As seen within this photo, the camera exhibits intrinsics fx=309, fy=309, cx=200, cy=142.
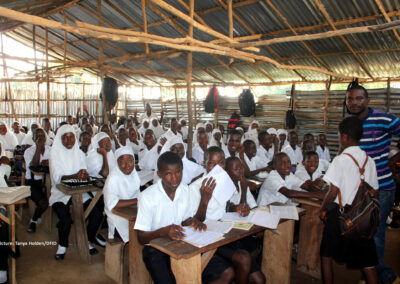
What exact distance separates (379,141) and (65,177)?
361 centimetres

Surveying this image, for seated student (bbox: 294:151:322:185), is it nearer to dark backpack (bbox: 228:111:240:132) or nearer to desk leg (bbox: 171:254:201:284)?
desk leg (bbox: 171:254:201:284)

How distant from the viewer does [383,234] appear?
285 cm

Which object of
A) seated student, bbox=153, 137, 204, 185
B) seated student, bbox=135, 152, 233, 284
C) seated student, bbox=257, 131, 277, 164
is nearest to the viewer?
seated student, bbox=135, 152, 233, 284

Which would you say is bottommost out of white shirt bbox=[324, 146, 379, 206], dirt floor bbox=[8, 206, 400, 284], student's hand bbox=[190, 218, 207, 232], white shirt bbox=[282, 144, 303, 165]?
dirt floor bbox=[8, 206, 400, 284]

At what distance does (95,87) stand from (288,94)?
34.8 feet

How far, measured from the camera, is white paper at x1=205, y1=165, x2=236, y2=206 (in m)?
2.60

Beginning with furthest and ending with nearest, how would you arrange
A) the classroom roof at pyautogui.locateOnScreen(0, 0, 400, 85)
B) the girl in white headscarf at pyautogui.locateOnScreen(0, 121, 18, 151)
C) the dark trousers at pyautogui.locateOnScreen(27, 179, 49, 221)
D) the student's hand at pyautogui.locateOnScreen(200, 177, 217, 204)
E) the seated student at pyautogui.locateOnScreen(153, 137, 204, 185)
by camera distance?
1. the girl in white headscarf at pyautogui.locateOnScreen(0, 121, 18, 151)
2. the classroom roof at pyautogui.locateOnScreen(0, 0, 400, 85)
3. the dark trousers at pyautogui.locateOnScreen(27, 179, 49, 221)
4. the seated student at pyautogui.locateOnScreen(153, 137, 204, 185)
5. the student's hand at pyautogui.locateOnScreen(200, 177, 217, 204)

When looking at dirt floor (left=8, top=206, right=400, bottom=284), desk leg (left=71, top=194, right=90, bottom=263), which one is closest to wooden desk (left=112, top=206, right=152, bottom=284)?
dirt floor (left=8, top=206, right=400, bottom=284)

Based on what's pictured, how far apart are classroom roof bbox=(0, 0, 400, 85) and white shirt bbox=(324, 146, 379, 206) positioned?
13.2ft

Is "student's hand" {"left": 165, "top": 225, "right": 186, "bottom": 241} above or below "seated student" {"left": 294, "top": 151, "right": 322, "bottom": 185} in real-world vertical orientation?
below

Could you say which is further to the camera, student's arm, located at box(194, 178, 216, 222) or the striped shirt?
the striped shirt

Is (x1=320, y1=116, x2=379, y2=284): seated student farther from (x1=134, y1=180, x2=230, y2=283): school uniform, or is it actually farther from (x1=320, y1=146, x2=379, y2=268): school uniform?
(x1=134, y1=180, x2=230, y2=283): school uniform

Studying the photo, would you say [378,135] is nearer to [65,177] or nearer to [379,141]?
[379,141]

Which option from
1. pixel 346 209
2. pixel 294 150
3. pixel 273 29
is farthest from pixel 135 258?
pixel 273 29
